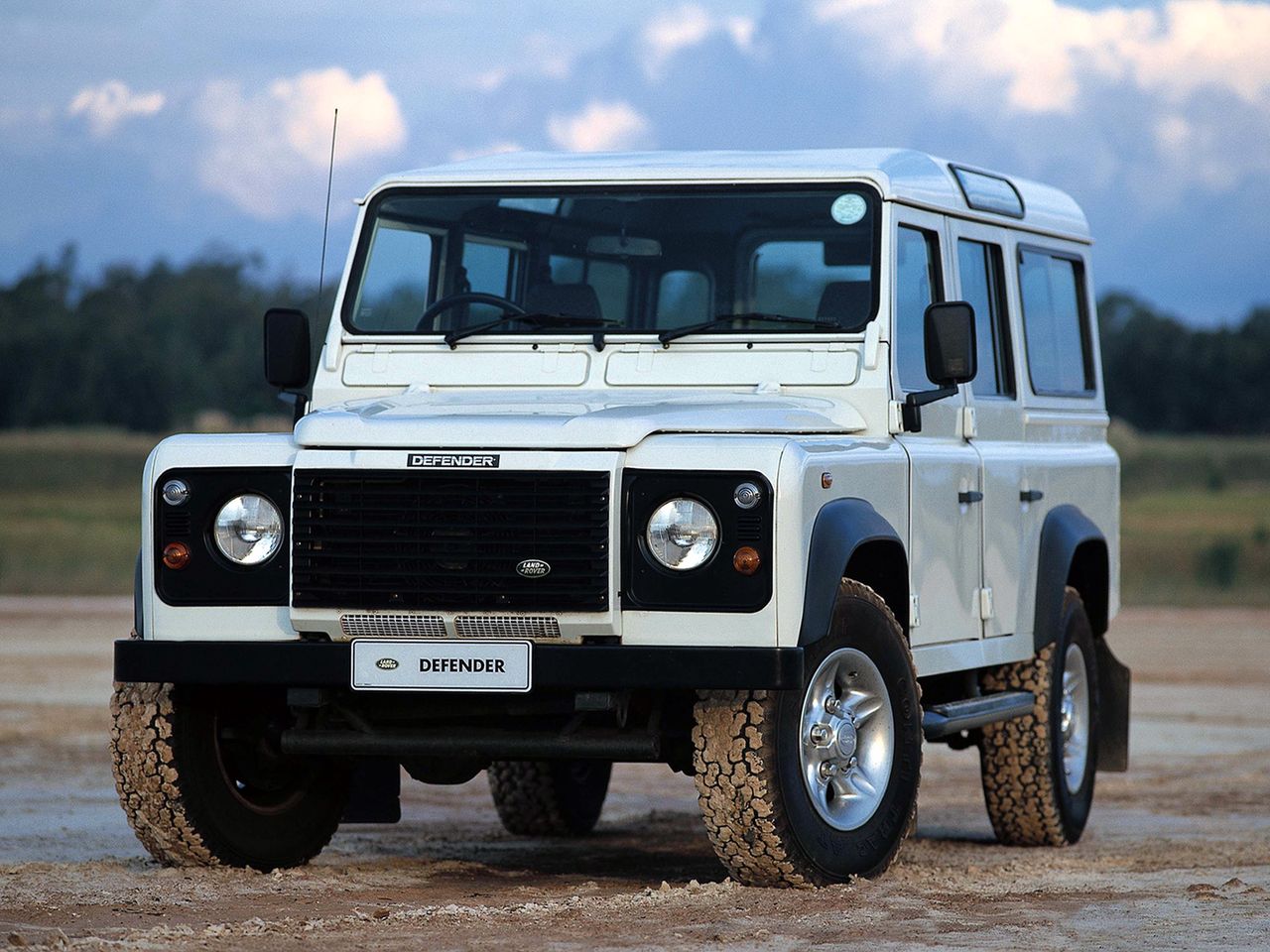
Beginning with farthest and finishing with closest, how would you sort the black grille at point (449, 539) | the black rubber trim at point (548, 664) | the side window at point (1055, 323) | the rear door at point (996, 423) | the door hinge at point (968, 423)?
the side window at point (1055, 323) → the rear door at point (996, 423) → the door hinge at point (968, 423) → the black grille at point (449, 539) → the black rubber trim at point (548, 664)

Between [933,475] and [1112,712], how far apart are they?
2899mm

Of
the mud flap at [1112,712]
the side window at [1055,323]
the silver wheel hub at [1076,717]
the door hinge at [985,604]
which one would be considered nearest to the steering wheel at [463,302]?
the door hinge at [985,604]

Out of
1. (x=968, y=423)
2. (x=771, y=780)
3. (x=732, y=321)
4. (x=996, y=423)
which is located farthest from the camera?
(x=996, y=423)

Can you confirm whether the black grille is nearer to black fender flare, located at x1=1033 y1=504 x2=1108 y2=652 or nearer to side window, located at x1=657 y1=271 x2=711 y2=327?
side window, located at x1=657 y1=271 x2=711 y2=327

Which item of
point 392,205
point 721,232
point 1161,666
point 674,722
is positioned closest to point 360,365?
point 392,205

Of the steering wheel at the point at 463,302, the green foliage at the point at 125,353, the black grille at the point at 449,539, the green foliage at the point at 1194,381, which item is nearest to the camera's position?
the black grille at the point at 449,539

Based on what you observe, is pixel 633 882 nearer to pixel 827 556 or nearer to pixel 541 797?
pixel 827 556

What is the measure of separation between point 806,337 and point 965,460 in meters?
0.93

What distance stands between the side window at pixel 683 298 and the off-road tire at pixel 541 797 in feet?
7.75

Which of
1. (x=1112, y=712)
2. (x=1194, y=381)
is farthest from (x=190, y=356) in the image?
(x=1112, y=712)

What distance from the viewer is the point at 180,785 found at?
761 centimetres

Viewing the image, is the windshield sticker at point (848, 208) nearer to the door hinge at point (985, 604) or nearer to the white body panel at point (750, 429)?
the white body panel at point (750, 429)

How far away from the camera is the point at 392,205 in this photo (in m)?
8.77

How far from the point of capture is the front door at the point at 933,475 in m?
8.18
